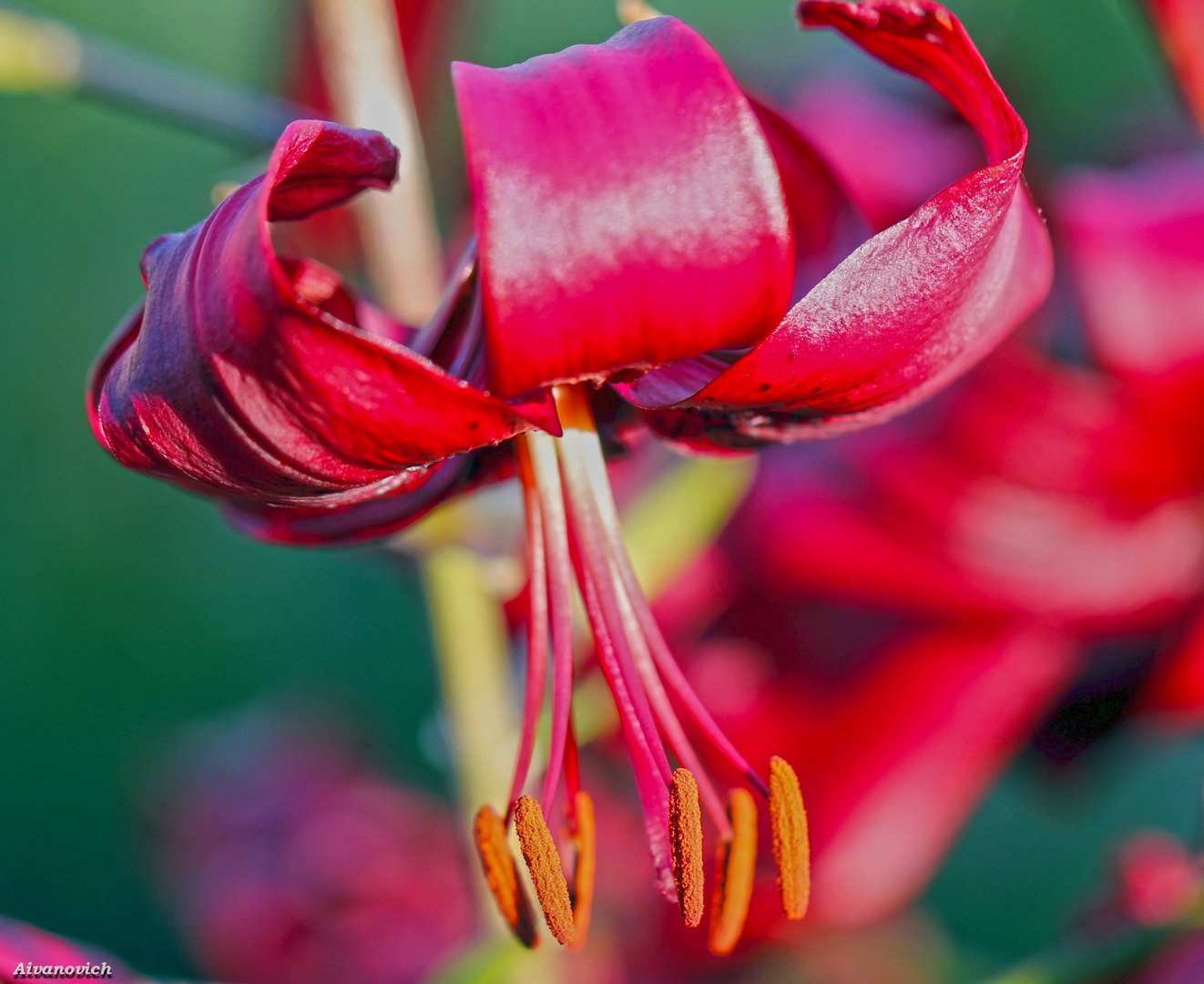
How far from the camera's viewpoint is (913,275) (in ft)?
1.36

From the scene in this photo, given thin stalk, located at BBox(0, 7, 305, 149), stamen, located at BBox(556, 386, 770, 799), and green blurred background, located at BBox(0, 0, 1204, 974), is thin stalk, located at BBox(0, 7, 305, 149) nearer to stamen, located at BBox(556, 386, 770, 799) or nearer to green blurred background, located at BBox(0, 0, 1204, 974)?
stamen, located at BBox(556, 386, 770, 799)

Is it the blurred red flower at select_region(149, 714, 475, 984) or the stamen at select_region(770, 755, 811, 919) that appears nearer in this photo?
the stamen at select_region(770, 755, 811, 919)

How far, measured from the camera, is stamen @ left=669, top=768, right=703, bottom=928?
482 millimetres

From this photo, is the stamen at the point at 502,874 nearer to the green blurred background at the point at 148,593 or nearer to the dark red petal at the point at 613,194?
the dark red petal at the point at 613,194

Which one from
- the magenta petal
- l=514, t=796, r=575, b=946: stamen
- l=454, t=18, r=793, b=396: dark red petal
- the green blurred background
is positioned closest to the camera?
l=454, t=18, r=793, b=396: dark red petal

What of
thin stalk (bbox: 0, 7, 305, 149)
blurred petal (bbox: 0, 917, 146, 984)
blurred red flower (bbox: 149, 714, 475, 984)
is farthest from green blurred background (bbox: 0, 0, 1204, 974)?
blurred petal (bbox: 0, 917, 146, 984)

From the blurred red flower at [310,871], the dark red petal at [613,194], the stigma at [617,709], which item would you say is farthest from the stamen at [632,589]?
the blurred red flower at [310,871]

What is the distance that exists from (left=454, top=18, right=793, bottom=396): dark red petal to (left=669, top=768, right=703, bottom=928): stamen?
6.5 inches

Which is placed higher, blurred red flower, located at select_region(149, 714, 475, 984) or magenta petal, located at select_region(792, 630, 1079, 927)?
magenta petal, located at select_region(792, 630, 1079, 927)

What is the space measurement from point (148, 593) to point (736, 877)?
2.16 metres

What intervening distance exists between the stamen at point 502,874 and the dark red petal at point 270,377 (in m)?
0.14

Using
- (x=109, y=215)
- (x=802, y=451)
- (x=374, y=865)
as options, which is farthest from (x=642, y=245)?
(x=109, y=215)

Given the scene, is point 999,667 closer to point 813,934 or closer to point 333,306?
point 813,934

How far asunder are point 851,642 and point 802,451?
0.47ft
